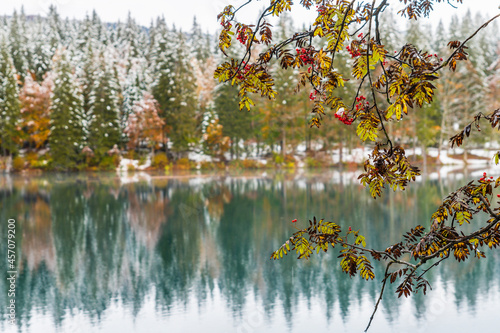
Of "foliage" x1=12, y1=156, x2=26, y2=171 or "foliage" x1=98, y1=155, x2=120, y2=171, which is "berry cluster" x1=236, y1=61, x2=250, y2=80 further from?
"foliage" x1=12, y1=156, x2=26, y2=171

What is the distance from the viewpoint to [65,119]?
49031mm

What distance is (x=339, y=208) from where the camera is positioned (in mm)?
26438

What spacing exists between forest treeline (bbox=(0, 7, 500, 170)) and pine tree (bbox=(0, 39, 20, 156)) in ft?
0.33

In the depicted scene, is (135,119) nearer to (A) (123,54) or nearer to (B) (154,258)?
(A) (123,54)

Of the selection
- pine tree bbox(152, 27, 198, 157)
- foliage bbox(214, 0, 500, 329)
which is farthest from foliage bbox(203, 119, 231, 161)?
foliage bbox(214, 0, 500, 329)

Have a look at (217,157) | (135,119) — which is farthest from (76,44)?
(217,157)

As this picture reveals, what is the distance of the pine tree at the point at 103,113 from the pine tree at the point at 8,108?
7924mm

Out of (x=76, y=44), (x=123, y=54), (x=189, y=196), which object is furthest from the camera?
(x=123, y=54)

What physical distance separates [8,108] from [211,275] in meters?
43.4

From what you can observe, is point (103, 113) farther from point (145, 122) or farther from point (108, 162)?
point (108, 162)

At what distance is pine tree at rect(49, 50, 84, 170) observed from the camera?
49.0 meters

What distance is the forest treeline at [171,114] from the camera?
5031 cm

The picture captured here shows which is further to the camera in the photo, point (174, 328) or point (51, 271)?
point (51, 271)

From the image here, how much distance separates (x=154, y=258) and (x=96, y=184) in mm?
24720
